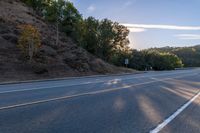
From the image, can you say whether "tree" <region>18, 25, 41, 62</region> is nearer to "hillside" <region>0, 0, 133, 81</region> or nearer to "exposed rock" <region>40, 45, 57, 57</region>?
"hillside" <region>0, 0, 133, 81</region>

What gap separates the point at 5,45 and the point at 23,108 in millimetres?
33112

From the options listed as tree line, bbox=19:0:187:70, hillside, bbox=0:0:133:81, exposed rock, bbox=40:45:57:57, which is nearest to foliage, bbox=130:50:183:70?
tree line, bbox=19:0:187:70

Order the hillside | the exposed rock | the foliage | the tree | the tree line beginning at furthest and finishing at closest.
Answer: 1. the foliage
2. the tree line
3. the exposed rock
4. the tree
5. the hillside

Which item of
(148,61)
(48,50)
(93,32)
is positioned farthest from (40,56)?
(148,61)

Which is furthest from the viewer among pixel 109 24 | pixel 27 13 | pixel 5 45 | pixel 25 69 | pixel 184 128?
pixel 109 24

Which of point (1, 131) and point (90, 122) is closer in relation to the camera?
point (1, 131)

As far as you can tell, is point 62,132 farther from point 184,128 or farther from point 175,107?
point 175,107

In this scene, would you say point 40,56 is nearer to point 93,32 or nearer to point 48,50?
point 48,50

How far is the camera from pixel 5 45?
41.5 metres

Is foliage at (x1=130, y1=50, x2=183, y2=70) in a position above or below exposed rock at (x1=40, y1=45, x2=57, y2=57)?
below

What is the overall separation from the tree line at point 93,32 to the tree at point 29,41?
2038 cm

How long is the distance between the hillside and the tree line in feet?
9.35

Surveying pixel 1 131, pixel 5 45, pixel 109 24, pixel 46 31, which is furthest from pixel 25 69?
pixel 109 24

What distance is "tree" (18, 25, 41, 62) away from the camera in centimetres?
3672
